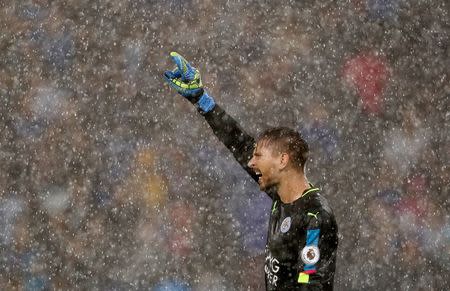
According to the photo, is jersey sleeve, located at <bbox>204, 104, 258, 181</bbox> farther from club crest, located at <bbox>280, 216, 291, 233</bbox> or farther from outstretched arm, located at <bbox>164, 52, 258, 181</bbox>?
club crest, located at <bbox>280, 216, 291, 233</bbox>

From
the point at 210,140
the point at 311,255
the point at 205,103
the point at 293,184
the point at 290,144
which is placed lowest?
the point at 311,255

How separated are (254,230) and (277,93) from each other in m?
1.34

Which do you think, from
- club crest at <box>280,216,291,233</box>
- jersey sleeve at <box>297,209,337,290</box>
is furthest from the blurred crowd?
jersey sleeve at <box>297,209,337,290</box>

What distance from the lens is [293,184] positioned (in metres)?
4.20

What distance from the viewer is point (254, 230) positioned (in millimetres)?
7516

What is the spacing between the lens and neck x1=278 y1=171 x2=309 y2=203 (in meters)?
4.20

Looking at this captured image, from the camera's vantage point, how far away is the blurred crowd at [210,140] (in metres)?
7.49

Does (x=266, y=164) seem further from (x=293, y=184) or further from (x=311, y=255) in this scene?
(x=311, y=255)

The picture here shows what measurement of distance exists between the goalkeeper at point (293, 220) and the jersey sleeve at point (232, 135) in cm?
16

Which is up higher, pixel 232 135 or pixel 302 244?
pixel 232 135

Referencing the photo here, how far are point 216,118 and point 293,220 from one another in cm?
85

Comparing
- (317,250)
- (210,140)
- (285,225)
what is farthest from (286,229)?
(210,140)

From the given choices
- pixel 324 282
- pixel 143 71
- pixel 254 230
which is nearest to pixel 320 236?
pixel 324 282

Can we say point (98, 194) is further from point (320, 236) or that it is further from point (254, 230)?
point (320, 236)
